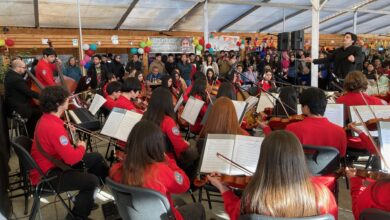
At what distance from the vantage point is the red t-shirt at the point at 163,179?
179 cm

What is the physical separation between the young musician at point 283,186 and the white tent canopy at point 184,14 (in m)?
8.40

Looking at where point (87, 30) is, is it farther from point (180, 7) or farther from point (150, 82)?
point (150, 82)

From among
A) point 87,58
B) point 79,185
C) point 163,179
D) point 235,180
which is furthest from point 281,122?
point 87,58

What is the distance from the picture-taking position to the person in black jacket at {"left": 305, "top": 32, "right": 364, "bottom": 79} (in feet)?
17.0

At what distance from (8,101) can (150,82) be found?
416 centimetres

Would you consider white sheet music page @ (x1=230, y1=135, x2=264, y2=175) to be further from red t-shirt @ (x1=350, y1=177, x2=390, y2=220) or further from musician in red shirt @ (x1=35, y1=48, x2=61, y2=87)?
musician in red shirt @ (x1=35, y1=48, x2=61, y2=87)

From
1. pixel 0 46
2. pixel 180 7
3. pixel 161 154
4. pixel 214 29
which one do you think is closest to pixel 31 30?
pixel 0 46

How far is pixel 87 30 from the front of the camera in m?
11.3

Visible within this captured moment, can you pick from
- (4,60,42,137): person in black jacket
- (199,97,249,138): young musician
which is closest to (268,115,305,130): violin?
(199,97,249,138): young musician

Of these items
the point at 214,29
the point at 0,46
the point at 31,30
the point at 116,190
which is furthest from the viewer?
the point at 214,29

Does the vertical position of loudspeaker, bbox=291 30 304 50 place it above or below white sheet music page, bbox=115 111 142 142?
above

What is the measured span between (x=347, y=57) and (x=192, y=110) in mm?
2815

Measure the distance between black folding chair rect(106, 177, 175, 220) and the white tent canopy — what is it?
8521 mm

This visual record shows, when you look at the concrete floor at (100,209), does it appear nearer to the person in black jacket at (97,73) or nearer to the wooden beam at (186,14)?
the person in black jacket at (97,73)
